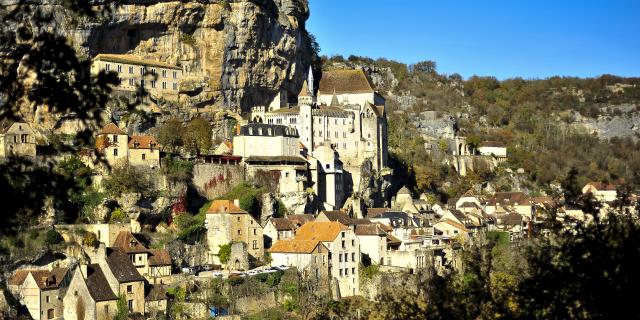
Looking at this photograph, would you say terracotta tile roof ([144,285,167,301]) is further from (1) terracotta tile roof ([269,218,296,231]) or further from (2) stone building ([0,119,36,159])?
(1) terracotta tile roof ([269,218,296,231])

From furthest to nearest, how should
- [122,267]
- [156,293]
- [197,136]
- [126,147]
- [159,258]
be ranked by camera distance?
1. [197,136]
2. [126,147]
3. [159,258]
4. [156,293]
5. [122,267]

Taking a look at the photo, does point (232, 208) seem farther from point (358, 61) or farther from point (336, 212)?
point (358, 61)

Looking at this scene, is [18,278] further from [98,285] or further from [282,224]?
[282,224]

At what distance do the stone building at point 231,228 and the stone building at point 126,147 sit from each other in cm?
468

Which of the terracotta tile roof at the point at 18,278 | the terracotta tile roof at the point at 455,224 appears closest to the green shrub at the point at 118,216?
the terracotta tile roof at the point at 18,278

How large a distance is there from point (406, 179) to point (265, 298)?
1375 inches

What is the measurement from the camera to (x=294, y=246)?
4947 cm

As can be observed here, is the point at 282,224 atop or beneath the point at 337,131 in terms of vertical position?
beneath

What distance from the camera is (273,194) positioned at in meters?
56.7

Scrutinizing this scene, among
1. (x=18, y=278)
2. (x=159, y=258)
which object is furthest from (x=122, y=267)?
(x=18, y=278)

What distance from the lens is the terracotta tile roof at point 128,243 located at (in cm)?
4488

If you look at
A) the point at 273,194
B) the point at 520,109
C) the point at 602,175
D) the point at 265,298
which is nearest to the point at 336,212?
the point at 273,194

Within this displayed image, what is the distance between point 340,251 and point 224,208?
22.1ft

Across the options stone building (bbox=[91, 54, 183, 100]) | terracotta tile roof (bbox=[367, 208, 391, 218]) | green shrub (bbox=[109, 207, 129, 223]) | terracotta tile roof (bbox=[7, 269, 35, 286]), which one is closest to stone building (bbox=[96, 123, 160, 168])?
green shrub (bbox=[109, 207, 129, 223])
